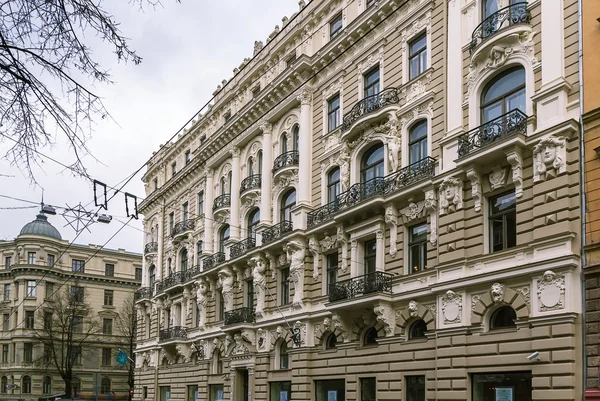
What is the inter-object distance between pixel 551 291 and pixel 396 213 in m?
8.44

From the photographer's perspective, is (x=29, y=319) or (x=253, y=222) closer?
(x=253, y=222)

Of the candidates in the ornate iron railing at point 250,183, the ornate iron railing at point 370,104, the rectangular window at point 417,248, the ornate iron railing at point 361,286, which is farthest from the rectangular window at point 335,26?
the ornate iron railing at point 361,286

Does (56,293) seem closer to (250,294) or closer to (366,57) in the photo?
(250,294)

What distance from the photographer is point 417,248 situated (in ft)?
90.2

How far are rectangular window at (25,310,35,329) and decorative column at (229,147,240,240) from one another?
4890 centimetres

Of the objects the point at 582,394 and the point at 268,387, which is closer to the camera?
the point at 582,394

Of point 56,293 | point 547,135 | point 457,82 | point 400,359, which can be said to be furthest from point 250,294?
point 56,293

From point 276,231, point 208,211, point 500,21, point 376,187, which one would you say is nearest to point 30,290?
point 208,211

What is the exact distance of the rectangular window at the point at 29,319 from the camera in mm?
82188

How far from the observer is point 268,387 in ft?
119

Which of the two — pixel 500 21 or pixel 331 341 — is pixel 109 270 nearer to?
pixel 331 341

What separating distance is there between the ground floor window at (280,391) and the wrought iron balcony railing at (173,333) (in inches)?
472

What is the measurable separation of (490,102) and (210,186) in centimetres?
2479

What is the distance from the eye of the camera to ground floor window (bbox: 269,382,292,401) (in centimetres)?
3469
